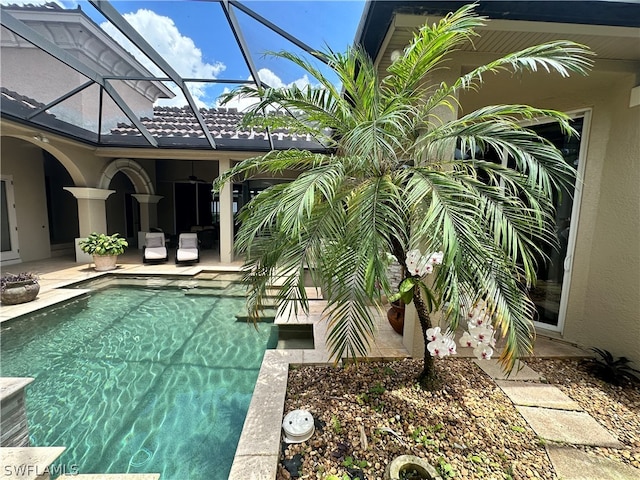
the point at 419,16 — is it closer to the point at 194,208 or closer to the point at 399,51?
the point at 399,51

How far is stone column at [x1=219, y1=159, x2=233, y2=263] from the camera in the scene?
32.9ft

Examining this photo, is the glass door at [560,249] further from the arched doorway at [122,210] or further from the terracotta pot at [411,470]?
the arched doorway at [122,210]

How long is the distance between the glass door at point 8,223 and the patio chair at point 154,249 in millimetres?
3886

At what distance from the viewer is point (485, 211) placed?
235cm

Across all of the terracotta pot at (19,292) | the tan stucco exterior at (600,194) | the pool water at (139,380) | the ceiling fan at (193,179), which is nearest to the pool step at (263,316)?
the pool water at (139,380)

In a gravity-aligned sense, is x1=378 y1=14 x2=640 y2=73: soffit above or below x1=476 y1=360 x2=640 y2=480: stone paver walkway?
above

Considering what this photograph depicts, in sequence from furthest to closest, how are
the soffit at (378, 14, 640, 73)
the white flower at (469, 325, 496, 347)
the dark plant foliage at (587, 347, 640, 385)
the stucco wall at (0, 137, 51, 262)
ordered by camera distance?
1. the stucco wall at (0, 137, 51, 262)
2. the dark plant foliage at (587, 347, 640, 385)
3. the soffit at (378, 14, 640, 73)
4. the white flower at (469, 325, 496, 347)

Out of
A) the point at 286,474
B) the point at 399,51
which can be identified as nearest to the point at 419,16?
the point at 399,51

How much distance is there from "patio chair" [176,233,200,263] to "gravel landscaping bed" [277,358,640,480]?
26.3ft

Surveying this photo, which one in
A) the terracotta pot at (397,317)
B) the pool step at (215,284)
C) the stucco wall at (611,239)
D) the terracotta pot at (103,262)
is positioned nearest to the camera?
the stucco wall at (611,239)

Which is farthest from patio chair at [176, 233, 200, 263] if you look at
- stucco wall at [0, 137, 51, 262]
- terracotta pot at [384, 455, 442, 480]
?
terracotta pot at [384, 455, 442, 480]

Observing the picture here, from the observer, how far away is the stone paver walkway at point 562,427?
2240 mm

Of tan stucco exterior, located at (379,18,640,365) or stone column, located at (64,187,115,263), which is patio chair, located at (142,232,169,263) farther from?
tan stucco exterior, located at (379,18,640,365)

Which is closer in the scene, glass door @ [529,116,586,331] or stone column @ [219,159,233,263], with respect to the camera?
glass door @ [529,116,586,331]
